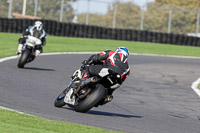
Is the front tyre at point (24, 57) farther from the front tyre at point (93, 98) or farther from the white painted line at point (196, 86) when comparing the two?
the front tyre at point (93, 98)

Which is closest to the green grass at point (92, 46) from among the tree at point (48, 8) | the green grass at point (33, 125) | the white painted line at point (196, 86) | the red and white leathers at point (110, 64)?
the tree at point (48, 8)

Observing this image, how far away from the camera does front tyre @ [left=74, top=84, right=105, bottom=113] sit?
7797 millimetres

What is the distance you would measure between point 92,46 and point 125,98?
17.1m

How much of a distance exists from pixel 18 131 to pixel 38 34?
10.2 metres

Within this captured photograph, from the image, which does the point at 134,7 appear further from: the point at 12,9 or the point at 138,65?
the point at 138,65

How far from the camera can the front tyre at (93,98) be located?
780cm

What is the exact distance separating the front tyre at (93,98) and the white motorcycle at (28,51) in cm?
742

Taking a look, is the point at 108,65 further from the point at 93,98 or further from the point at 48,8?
the point at 48,8

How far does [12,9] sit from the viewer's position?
110 ft

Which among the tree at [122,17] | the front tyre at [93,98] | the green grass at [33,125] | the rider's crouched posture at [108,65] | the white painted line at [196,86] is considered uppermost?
the tree at [122,17]

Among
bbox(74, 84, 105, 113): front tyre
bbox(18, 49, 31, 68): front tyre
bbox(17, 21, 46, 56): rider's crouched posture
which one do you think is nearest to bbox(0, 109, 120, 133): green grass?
bbox(74, 84, 105, 113): front tyre

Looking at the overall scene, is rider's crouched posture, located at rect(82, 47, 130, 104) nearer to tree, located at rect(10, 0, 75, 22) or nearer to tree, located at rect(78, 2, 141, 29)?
tree, located at rect(10, 0, 75, 22)

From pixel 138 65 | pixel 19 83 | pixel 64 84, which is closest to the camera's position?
pixel 19 83

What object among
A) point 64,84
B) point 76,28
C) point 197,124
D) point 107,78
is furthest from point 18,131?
point 76,28
